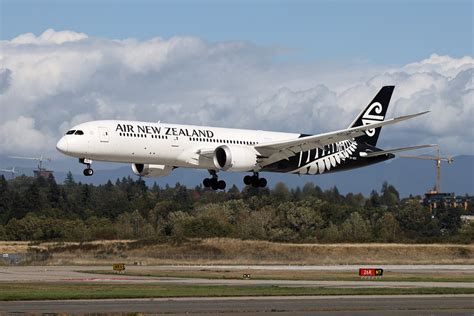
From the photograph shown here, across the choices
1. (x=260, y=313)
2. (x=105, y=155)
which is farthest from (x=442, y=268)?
(x=260, y=313)

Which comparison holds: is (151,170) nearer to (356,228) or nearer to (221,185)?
(221,185)

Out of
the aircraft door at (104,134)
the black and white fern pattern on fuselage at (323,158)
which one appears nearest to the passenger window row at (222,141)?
the black and white fern pattern on fuselage at (323,158)

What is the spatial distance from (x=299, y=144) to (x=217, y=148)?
6348 millimetres

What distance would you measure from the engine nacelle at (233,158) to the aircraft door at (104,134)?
8.38 m

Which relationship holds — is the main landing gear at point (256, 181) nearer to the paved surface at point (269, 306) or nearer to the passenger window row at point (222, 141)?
the passenger window row at point (222, 141)

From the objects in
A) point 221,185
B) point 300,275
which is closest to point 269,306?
point 221,185

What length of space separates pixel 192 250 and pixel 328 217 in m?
27.7

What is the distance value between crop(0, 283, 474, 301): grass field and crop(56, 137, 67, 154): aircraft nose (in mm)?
8727

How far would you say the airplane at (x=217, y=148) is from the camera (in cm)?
6750

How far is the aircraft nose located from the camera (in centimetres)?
6644

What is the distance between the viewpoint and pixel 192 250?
107 meters

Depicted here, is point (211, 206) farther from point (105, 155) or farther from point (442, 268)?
point (105, 155)

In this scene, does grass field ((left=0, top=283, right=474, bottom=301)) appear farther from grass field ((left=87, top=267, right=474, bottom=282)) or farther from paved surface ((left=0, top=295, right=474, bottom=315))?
grass field ((left=87, top=267, right=474, bottom=282))

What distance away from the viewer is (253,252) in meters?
106
